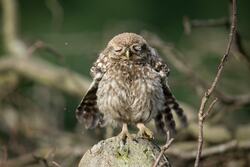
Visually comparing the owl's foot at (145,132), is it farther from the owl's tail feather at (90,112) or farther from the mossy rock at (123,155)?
the mossy rock at (123,155)

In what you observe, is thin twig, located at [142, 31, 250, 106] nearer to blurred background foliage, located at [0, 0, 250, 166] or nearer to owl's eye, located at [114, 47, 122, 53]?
blurred background foliage, located at [0, 0, 250, 166]

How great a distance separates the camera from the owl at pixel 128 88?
18.5 ft

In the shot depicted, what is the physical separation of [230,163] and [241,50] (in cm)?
99

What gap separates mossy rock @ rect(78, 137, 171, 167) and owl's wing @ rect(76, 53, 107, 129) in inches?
50.2

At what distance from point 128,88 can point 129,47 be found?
266mm

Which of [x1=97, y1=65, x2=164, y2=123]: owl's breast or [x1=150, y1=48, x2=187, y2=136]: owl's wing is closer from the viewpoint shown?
[x1=97, y1=65, x2=164, y2=123]: owl's breast

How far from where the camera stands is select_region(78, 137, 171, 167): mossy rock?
167 inches

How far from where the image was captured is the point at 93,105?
5816 mm

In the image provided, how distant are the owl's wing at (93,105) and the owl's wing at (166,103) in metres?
0.34

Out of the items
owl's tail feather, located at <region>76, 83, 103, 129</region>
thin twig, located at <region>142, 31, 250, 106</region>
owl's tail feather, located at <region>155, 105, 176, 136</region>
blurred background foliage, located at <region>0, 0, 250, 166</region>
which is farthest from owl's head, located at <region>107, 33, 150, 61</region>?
thin twig, located at <region>142, 31, 250, 106</region>

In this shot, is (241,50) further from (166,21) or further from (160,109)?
(166,21)

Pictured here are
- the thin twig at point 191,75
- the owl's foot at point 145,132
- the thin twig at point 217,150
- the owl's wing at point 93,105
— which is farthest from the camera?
the thin twig at point 191,75

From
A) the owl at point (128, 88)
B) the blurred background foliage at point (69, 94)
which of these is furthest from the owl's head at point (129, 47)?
the blurred background foliage at point (69, 94)

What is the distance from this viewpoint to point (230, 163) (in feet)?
23.8
